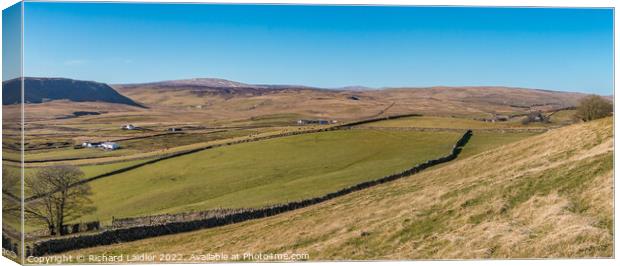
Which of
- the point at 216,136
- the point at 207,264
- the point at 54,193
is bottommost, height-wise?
the point at 207,264

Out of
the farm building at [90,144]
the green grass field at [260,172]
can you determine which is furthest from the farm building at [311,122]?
the farm building at [90,144]

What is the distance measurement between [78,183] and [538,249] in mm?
12580

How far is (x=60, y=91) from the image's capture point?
43.4 ft

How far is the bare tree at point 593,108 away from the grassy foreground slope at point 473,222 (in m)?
0.35

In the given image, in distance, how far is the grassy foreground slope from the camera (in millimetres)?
10422

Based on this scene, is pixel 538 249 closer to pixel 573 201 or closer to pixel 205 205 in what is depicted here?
pixel 573 201

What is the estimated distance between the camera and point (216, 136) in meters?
22.8

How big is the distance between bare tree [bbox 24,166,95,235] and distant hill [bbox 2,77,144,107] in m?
1.98

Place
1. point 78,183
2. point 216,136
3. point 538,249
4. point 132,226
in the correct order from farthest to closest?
point 216,136
point 78,183
point 132,226
point 538,249

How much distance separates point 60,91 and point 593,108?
1494 centimetres

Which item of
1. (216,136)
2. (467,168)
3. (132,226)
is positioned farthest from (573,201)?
(216,136)

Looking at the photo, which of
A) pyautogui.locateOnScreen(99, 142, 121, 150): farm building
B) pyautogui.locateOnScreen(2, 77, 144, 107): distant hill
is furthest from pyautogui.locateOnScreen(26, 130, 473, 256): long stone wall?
pyautogui.locateOnScreen(99, 142, 121, 150): farm building

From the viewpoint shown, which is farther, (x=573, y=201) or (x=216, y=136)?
(x=216, y=136)

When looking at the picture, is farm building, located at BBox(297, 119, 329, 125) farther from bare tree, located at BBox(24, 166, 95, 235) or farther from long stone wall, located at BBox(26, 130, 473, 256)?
bare tree, located at BBox(24, 166, 95, 235)
